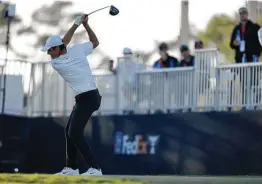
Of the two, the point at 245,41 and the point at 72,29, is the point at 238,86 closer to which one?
the point at 245,41

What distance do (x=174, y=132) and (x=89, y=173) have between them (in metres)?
5.32

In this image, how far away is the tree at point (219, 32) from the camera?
4147 cm

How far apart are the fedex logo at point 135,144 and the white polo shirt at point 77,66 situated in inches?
210

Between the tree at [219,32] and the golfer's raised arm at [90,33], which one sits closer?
the golfer's raised arm at [90,33]

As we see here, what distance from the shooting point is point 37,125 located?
17594 millimetres

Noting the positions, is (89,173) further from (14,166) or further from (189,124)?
(14,166)

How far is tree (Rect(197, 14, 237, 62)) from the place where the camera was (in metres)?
41.5

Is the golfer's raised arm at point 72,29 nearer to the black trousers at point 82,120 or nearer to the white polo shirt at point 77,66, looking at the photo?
the white polo shirt at point 77,66

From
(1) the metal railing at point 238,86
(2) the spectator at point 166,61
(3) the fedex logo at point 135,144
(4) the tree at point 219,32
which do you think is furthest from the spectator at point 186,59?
(4) the tree at point 219,32

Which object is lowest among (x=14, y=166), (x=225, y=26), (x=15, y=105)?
(x=14, y=166)

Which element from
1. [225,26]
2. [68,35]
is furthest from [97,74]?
[225,26]

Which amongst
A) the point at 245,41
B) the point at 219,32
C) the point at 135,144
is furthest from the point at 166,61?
the point at 219,32

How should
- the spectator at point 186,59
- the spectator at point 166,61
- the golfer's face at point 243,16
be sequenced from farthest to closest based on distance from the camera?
1. the spectator at point 166,61
2. the spectator at point 186,59
3. the golfer's face at point 243,16

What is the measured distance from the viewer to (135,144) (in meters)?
16.0
